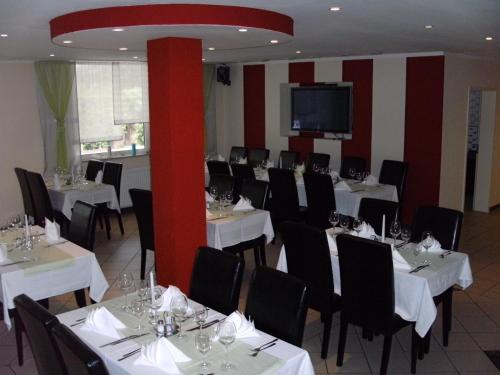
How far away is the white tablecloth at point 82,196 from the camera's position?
298 inches

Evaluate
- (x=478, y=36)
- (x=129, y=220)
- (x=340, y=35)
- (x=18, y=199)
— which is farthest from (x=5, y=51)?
(x=478, y=36)

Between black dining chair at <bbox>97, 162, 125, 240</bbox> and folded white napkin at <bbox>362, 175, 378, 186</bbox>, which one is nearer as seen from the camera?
folded white napkin at <bbox>362, 175, 378, 186</bbox>

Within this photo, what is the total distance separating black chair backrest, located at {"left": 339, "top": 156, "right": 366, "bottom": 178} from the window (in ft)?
11.7

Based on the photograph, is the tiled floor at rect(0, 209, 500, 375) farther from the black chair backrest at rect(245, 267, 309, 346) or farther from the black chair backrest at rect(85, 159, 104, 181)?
the black chair backrest at rect(85, 159, 104, 181)

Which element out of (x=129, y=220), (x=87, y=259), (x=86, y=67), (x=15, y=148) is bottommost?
(x=129, y=220)

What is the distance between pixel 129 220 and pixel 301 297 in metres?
6.41

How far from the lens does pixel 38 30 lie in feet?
16.5

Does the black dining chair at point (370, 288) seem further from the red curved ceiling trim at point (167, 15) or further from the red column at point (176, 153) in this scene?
the red curved ceiling trim at point (167, 15)

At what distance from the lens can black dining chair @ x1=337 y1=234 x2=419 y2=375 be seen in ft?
12.8

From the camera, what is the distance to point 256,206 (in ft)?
21.3

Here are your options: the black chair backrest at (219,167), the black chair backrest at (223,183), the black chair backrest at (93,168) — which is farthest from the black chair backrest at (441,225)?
the black chair backrest at (93,168)

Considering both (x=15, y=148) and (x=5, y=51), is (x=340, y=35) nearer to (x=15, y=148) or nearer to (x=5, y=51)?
(x=5, y=51)

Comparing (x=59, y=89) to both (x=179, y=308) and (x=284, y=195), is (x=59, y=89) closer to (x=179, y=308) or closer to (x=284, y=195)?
(x=284, y=195)

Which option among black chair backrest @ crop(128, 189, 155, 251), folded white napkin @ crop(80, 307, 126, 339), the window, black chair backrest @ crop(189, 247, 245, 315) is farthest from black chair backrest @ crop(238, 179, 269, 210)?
the window
